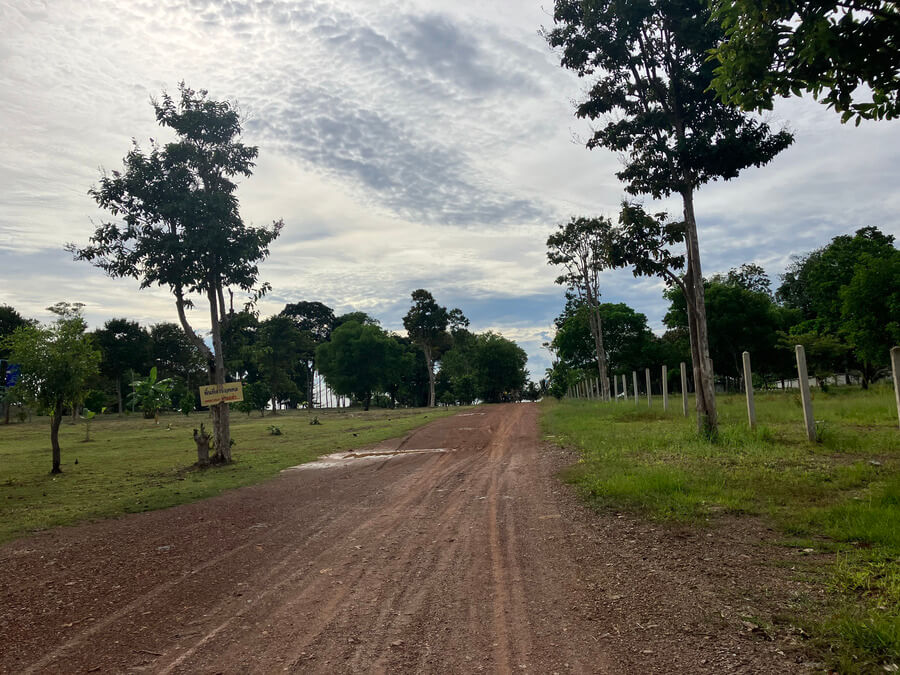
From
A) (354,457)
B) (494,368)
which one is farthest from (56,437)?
(494,368)

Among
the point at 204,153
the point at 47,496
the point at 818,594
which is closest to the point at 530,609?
the point at 818,594

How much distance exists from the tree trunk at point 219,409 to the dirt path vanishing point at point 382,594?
727 cm

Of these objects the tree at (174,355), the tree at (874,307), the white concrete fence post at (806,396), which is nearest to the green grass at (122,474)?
the white concrete fence post at (806,396)

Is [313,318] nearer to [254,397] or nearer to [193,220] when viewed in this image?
[254,397]

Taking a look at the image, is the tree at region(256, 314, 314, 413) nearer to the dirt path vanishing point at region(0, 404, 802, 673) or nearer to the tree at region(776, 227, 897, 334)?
the tree at region(776, 227, 897, 334)

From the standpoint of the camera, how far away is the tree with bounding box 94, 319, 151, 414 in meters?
56.8

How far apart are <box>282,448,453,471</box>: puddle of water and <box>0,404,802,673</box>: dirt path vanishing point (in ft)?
18.2

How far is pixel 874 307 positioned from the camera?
28109mm

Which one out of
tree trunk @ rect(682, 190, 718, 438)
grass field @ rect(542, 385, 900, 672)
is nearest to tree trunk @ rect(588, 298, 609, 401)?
grass field @ rect(542, 385, 900, 672)

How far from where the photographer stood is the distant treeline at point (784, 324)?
2800cm

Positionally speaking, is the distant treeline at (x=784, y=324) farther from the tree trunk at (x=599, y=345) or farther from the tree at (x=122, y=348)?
the tree at (x=122, y=348)

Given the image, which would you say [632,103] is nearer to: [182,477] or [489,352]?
[182,477]

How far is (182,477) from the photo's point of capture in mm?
13844

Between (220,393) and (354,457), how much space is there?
4214mm
